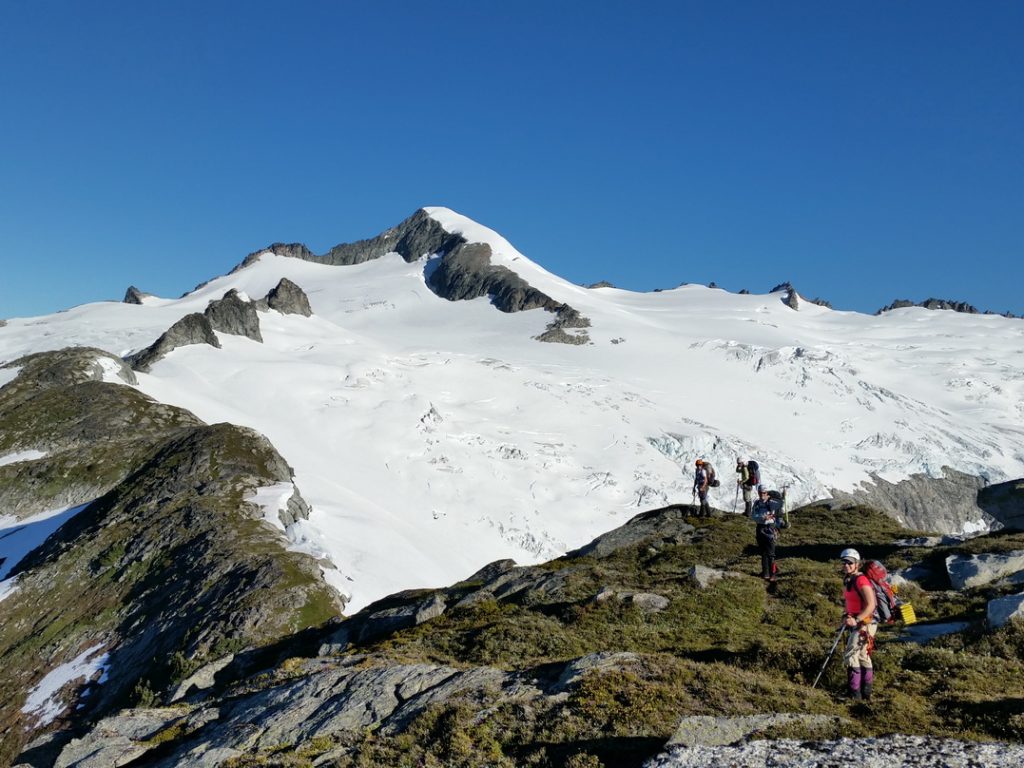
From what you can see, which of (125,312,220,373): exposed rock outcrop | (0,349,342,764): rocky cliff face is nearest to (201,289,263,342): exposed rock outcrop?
(125,312,220,373): exposed rock outcrop

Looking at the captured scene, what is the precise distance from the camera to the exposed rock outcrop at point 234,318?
12381 cm

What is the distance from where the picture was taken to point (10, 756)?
26000 millimetres

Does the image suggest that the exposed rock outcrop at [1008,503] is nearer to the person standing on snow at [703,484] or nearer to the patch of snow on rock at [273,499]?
the person standing on snow at [703,484]

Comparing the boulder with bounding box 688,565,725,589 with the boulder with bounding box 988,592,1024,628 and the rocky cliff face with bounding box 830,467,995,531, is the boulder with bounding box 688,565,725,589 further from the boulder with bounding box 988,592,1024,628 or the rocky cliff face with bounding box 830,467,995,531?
the rocky cliff face with bounding box 830,467,995,531

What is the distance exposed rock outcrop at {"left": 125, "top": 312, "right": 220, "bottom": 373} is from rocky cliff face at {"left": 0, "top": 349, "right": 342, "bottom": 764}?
39212 mm

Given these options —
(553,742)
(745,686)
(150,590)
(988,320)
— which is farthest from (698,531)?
(988,320)

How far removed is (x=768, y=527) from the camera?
71.1ft

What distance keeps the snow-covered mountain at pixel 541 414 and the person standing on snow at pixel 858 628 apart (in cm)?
2835

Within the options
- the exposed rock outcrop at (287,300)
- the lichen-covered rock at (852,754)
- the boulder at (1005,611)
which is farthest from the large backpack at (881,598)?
the exposed rock outcrop at (287,300)

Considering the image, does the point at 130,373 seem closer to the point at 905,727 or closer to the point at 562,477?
the point at 562,477

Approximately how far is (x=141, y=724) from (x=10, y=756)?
15.1 m

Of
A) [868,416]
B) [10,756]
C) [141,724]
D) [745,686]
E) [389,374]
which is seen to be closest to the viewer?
[745,686]

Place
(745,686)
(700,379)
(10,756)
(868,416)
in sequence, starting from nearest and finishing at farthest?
1. (745,686)
2. (10,756)
3. (868,416)
4. (700,379)

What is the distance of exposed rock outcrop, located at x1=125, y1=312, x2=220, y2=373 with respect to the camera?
99.6 metres
